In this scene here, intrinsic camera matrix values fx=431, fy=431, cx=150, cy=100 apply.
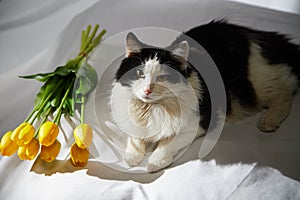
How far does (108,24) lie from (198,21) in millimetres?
300

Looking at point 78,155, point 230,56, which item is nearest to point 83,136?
point 78,155

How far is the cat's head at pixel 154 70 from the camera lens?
94 centimetres

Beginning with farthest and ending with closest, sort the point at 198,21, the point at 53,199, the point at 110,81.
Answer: the point at 198,21 → the point at 110,81 → the point at 53,199

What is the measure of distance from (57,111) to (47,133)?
→ 4.6 inches

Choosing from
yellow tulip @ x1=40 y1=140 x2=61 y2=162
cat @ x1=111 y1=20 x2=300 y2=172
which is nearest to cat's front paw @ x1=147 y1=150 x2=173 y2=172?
cat @ x1=111 y1=20 x2=300 y2=172

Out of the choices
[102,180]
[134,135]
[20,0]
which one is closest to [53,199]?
[102,180]

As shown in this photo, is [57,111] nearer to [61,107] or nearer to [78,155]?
[61,107]

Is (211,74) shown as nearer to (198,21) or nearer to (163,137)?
(163,137)

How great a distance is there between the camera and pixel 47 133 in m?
0.96

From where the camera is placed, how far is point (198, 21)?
137cm

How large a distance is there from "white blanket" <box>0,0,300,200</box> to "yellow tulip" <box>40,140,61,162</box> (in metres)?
0.04

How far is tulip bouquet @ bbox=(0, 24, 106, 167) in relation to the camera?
0.97m

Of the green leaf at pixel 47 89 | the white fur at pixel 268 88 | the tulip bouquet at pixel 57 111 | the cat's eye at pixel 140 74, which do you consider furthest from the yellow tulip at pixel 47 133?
the white fur at pixel 268 88

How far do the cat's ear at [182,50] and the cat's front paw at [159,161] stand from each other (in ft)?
0.73
